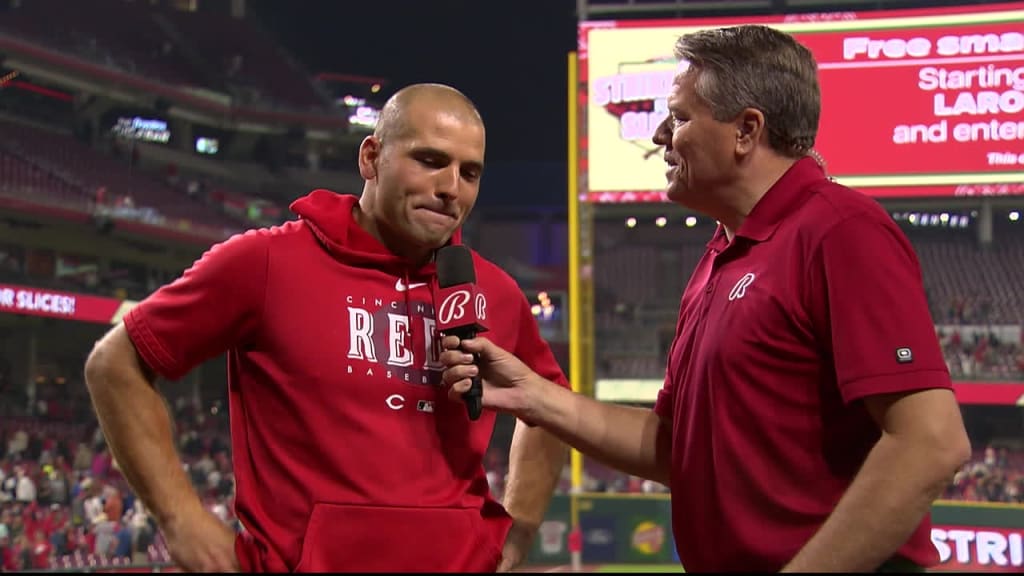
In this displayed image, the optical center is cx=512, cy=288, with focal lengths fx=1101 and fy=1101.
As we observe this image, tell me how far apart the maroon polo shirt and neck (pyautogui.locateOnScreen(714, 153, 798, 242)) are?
0.14ft

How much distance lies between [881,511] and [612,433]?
73 cm

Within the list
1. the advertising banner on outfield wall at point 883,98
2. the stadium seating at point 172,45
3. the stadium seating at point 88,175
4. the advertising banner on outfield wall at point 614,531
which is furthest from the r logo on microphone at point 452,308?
the stadium seating at point 172,45

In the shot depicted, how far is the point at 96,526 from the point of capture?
1002 cm

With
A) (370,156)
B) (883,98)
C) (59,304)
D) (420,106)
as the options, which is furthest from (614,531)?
(420,106)

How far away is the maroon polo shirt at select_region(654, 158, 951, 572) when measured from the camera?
150 centimetres

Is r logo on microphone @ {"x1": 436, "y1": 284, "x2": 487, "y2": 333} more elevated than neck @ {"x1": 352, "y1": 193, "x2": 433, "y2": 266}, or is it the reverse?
neck @ {"x1": 352, "y1": 193, "x2": 433, "y2": 266}

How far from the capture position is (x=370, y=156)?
2.08 meters

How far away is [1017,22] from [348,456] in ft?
32.2

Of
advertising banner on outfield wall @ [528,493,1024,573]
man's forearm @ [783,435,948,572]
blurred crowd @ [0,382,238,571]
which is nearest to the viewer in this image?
man's forearm @ [783,435,948,572]

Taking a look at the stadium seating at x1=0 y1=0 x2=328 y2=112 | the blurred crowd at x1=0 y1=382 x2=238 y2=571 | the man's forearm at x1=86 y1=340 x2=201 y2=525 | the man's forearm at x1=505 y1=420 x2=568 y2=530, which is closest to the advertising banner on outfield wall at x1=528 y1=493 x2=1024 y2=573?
the blurred crowd at x1=0 y1=382 x2=238 y2=571

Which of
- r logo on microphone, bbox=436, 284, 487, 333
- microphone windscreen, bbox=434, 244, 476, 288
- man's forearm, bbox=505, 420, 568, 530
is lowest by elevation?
man's forearm, bbox=505, 420, 568, 530

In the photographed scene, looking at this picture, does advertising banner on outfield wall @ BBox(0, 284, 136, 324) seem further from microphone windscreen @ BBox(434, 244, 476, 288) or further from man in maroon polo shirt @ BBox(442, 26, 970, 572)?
man in maroon polo shirt @ BBox(442, 26, 970, 572)

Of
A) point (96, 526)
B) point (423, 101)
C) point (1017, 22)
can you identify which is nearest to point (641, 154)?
point (1017, 22)

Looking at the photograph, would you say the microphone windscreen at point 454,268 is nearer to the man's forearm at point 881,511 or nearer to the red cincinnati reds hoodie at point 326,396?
the red cincinnati reds hoodie at point 326,396
